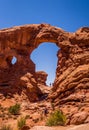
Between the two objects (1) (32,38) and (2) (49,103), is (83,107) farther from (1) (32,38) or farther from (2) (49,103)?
(1) (32,38)

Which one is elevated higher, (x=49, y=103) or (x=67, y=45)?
(x=67, y=45)

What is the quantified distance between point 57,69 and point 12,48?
683 cm

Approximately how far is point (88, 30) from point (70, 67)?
552 cm

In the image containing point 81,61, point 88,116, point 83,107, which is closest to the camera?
point 88,116

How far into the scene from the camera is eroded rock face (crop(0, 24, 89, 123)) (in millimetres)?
26516

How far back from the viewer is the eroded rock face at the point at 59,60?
26516mm

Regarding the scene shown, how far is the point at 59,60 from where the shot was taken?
31734 mm

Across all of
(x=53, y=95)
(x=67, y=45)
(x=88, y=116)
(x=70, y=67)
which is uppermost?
(x=67, y=45)

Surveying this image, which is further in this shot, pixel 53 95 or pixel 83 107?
pixel 53 95

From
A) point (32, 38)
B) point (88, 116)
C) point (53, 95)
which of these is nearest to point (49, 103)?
point (53, 95)

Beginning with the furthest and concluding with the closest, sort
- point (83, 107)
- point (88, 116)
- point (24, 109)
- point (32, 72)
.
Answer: point (32, 72) < point (24, 109) < point (83, 107) < point (88, 116)

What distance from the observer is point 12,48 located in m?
34.5

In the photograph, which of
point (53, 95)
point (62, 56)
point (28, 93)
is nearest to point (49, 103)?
point (53, 95)

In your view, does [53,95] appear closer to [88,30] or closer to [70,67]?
[70,67]
